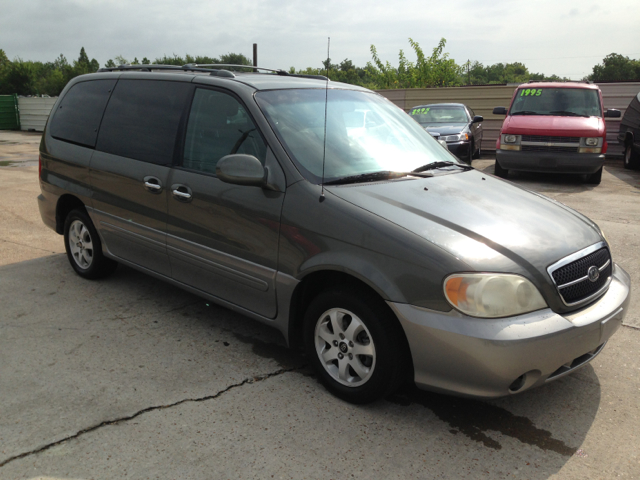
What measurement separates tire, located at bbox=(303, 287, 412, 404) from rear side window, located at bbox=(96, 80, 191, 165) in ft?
5.37

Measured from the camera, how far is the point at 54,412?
2938 mm

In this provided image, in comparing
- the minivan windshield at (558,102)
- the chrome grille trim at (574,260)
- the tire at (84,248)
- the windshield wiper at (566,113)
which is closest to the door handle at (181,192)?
the tire at (84,248)

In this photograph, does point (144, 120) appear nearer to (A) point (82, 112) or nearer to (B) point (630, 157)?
(A) point (82, 112)

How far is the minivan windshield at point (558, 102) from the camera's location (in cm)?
1116

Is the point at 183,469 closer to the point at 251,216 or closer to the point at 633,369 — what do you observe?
the point at 251,216

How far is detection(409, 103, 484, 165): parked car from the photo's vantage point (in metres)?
11.7

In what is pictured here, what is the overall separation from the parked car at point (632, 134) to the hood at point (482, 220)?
10.7 metres

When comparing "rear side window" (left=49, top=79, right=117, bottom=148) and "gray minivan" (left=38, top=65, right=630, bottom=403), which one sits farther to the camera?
"rear side window" (left=49, top=79, right=117, bottom=148)

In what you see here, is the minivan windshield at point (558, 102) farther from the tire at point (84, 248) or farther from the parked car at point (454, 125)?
the tire at point (84, 248)

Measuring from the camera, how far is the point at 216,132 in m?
3.67

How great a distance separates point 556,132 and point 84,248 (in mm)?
8755

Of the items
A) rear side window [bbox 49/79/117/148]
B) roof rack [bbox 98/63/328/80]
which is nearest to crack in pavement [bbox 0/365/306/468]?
roof rack [bbox 98/63/328/80]

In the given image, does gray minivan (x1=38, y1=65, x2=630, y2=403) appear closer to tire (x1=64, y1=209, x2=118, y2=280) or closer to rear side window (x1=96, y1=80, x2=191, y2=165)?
rear side window (x1=96, y1=80, x2=191, y2=165)

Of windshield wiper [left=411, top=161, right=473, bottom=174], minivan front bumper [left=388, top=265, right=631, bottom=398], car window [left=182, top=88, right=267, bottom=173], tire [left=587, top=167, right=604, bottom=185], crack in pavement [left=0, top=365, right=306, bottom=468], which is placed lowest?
crack in pavement [left=0, top=365, right=306, bottom=468]
